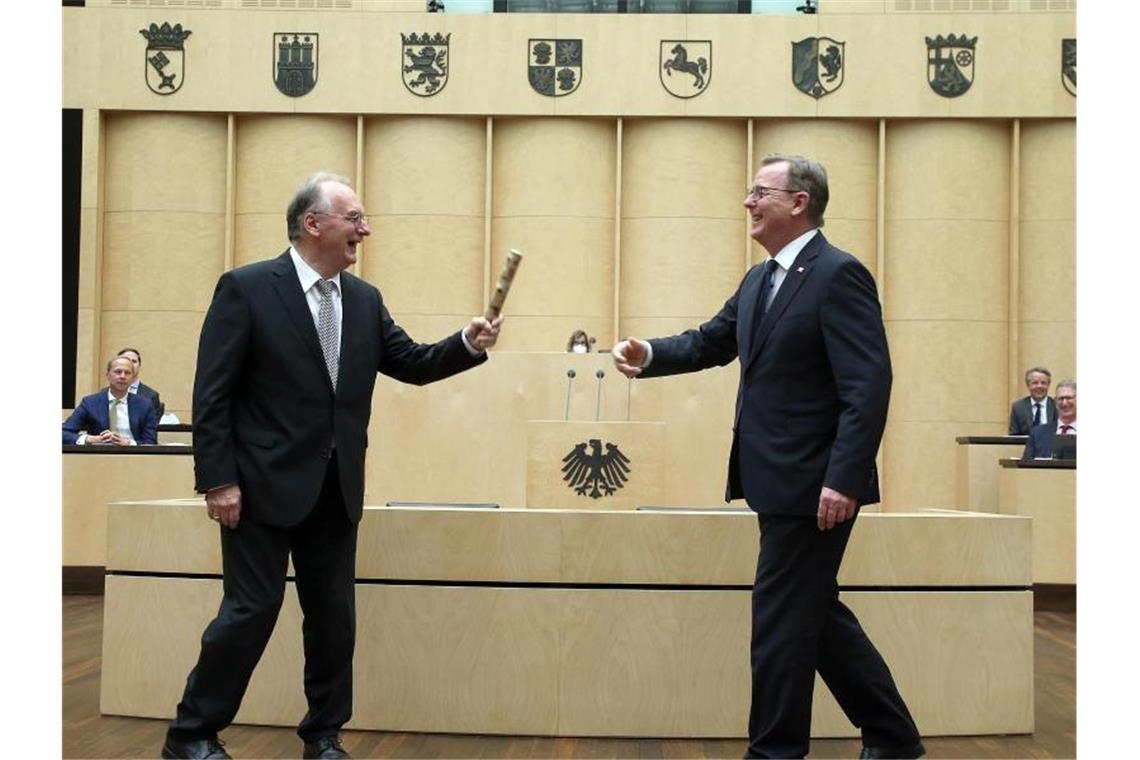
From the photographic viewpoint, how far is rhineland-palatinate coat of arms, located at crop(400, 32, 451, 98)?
443 inches

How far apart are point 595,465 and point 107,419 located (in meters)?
3.72

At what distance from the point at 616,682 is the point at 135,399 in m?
5.18

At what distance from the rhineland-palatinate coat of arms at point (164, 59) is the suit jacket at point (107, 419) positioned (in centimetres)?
411

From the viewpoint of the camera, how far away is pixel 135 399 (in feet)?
26.9

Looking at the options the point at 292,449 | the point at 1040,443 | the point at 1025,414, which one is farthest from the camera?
the point at 1025,414

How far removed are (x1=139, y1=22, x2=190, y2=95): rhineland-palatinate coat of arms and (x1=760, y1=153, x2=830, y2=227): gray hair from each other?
9.18 meters

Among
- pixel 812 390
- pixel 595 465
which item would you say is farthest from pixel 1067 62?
pixel 812 390

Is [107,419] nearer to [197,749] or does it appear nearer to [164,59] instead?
[164,59]

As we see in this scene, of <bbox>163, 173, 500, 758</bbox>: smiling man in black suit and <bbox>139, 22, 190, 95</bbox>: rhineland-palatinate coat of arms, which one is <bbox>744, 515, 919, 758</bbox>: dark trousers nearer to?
<bbox>163, 173, 500, 758</bbox>: smiling man in black suit

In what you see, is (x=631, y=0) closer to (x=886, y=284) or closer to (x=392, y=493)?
(x=886, y=284)

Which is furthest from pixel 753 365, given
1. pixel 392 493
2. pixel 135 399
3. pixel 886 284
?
pixel 886 284

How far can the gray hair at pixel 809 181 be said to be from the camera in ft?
10.4

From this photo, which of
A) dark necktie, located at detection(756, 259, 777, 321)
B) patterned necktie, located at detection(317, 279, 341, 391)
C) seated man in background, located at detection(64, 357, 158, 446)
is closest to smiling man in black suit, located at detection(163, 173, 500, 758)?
patterned necktie, located at detection(317, 279, 341, 391)

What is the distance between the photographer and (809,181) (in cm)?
319
